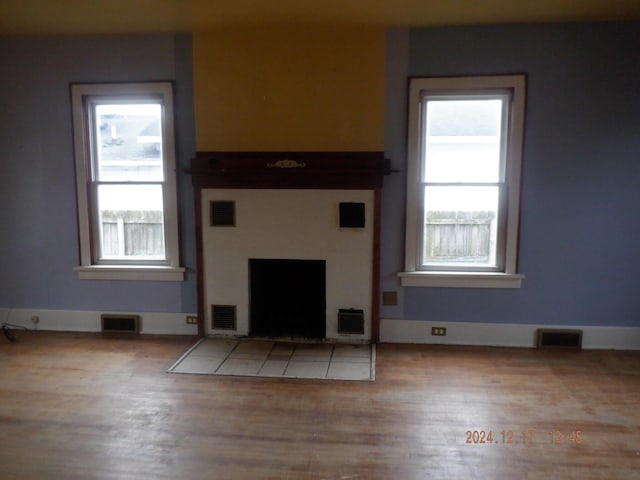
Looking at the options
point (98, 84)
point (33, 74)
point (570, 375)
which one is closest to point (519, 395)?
point (570, 375)

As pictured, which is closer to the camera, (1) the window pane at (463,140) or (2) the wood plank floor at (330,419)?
(2) the wood plank floor at (330,419)

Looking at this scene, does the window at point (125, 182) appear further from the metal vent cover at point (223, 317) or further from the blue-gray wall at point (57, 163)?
the metal vent cover at point (223, 317)

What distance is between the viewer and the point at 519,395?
299 cm

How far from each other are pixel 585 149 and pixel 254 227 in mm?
2781

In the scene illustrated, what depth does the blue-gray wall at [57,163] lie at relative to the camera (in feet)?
12.8

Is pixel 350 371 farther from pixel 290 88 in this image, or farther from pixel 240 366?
pixel 290 88

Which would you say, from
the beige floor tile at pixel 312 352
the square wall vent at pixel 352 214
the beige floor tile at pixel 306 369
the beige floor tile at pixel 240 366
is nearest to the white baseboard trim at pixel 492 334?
the beige floor tile at pixel 312 352

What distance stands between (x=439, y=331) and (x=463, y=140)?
1.63 metres

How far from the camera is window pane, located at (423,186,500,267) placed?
12.5 ft

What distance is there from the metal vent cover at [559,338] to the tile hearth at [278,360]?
4.71ft

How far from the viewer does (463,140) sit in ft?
12.4

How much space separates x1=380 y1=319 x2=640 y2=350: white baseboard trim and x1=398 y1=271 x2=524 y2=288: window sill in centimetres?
34

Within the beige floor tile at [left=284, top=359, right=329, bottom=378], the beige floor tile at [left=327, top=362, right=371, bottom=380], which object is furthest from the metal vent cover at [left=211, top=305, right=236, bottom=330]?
the beige floor tile at [left=327, top=362, right=371, bottom=380]

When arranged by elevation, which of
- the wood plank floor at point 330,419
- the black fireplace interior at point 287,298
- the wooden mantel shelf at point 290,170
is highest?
the wooden mantel shelf at point 290,170
